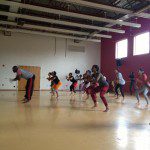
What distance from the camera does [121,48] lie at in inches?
559

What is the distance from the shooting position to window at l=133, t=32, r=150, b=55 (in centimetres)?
1174

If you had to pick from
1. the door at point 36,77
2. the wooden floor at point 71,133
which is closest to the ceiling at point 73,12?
the door at point 36,77

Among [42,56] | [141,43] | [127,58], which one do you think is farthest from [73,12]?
[42,56]

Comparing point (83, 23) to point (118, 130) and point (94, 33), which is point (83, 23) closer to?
point (94, 33)

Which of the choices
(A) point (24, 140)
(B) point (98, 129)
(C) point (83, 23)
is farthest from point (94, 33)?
(A) point (24, 140)

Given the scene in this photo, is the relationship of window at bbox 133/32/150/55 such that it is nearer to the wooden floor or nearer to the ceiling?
the ceiling

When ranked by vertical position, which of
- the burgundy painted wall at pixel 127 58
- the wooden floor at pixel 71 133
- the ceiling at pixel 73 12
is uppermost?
the ceiling at pixel 73 12

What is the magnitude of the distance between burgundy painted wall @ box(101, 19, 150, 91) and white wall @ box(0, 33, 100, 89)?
30.4 inches

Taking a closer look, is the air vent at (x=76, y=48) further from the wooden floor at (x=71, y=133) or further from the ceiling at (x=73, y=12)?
the wooden floor at (x=71, y=133)

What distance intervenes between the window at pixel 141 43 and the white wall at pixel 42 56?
4.20 m

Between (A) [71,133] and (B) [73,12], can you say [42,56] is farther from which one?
(A) [71,133]

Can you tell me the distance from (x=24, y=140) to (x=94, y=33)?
10691 mm

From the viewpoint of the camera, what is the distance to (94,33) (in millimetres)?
12883

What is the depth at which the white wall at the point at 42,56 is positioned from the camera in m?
14.2
